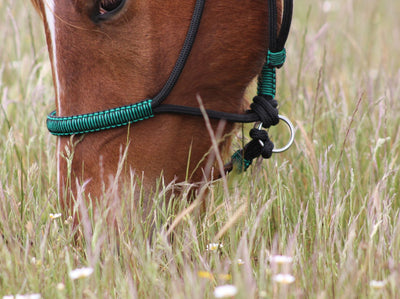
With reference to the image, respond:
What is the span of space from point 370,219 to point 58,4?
101cm

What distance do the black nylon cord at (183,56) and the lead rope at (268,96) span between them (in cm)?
20

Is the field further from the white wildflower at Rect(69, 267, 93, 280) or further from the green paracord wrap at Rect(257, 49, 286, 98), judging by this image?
the green paracord wrap at Rect(257, 49, 286, 98)

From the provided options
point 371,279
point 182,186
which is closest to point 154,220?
point 182,186

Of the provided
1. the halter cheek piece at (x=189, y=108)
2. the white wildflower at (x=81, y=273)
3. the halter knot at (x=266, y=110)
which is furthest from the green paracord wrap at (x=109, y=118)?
the white wildflower at (x=81, y=273)

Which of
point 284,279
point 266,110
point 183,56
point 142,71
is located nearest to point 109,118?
point 142,71

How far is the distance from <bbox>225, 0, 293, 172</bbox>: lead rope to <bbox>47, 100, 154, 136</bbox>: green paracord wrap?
34 cm

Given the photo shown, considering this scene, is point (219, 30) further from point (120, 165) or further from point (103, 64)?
point (120, 165)

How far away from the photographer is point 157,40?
1483 millimetres

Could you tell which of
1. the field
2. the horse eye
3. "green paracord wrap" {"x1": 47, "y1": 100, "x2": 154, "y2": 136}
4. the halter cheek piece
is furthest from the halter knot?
the horse eye

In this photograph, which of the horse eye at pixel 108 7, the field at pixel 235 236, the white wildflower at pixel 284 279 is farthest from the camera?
the horse eye at pixel 108 7

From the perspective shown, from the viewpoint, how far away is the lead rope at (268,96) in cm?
156

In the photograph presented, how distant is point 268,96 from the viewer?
1675mm

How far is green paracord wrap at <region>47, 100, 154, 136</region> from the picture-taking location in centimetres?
151

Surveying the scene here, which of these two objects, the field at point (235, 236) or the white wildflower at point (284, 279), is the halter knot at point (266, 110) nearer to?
the field at point (235, 236)
